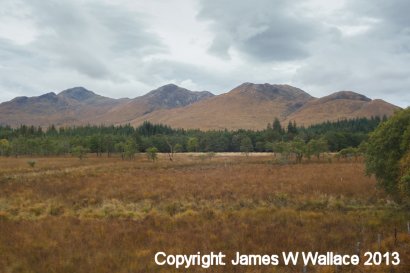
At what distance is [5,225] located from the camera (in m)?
18.9

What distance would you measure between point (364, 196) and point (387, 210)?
18.0 ft

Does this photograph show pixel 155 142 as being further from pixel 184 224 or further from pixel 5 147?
pixel 184 224

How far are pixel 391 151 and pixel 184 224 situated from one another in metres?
14.2

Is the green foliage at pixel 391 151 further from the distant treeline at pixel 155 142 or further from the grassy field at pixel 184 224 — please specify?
the distant treeline at pixel 155 142

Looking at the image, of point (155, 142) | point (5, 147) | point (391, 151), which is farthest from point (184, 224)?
point (155, 142)

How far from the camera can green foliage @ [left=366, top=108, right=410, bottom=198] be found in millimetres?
21406

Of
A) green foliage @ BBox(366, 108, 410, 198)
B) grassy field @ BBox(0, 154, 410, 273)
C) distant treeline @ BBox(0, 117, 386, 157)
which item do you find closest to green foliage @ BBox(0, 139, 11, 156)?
distant treeline @ BBox(0, 117, 386, 157)

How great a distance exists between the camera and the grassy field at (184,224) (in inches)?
540

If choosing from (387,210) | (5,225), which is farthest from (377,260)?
(5,225)

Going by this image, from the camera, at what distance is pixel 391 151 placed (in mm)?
22656

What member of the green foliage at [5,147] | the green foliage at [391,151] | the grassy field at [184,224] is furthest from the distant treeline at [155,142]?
the green foliage at [391,151]

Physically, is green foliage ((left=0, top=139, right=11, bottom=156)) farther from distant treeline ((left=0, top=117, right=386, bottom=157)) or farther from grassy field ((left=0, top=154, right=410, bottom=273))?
grassy field ((left=0, top=154, right=410, bottom=273))

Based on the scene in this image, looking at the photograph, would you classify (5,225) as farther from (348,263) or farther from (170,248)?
(348,263)

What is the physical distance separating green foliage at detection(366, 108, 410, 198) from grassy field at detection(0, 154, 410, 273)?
6.61 feet
